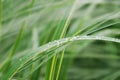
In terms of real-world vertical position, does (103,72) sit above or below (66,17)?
below

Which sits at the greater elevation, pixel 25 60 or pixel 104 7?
pixel 25 60

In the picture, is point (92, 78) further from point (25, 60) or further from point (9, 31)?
point (25, 60)

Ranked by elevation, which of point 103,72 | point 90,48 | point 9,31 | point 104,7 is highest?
point 9,31

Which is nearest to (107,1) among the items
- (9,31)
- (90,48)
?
(90,48)

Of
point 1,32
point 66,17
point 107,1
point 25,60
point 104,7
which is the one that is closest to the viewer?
point 25,60

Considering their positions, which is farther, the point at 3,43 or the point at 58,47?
the point at 3,43

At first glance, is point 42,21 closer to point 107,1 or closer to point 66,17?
point 107,1

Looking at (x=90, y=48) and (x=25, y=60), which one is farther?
(x=90, y=48)

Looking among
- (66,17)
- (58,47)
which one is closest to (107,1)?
(66,17)

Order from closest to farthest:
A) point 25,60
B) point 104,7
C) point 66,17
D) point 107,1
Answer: point 25,60 → point 66,17 → point 107,1 → point 104,7
